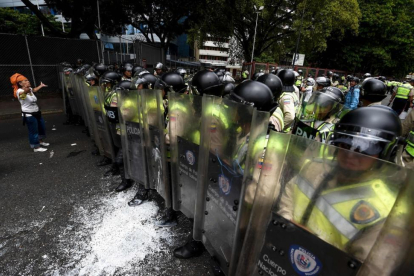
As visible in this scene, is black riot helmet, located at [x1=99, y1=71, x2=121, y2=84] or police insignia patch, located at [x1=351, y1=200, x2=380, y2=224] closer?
police insignia patch, located at [x1=351, y1=200, x2=380, y2=224]

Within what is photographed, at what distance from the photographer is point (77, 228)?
278cm

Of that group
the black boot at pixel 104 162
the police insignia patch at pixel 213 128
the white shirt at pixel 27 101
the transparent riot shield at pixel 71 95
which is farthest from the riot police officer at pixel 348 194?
the transparent riot shield at pixel 71 95

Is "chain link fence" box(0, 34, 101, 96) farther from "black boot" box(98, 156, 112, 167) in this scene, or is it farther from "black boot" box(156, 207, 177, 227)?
"black boot" box(156, 207, 177, 227)

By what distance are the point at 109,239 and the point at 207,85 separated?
2.28 meters

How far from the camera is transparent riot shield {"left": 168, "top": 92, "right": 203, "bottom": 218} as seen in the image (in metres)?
2.04

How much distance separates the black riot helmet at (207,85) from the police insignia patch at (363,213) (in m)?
2.13

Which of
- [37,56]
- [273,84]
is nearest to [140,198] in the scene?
[273,84]

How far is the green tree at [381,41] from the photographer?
24906mm

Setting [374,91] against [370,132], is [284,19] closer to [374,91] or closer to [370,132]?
[374,91]

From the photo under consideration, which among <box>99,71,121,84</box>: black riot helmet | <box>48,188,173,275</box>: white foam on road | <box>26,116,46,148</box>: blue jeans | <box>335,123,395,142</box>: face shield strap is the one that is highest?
<box>335,123,395,142</box>: face shield strap

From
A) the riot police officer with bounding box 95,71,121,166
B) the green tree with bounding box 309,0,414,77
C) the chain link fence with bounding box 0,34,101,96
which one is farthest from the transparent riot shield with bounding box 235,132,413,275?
the green tree with bounding box 309,0,414,77

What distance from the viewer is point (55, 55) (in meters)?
9.02

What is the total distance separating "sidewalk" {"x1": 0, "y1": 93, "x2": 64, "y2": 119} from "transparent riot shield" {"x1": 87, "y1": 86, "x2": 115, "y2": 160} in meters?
6.05

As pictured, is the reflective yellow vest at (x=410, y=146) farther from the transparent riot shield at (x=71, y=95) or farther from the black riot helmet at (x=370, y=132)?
the transparent riot shield at (x=71, y=95)
